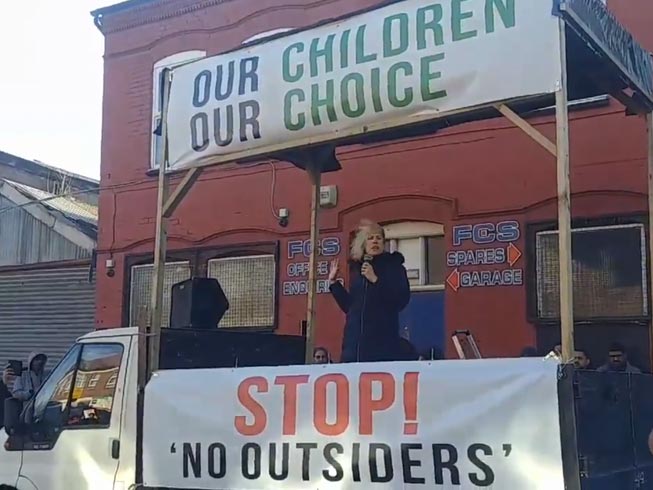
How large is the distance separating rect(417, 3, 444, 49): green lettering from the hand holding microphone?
1.71 metres

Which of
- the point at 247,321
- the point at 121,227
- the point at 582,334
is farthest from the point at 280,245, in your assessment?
the point at 582,334

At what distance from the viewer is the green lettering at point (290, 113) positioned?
6.26m

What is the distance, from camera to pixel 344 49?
19.9ft

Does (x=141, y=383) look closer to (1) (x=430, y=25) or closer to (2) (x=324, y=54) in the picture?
(2) (x=324, y=54)

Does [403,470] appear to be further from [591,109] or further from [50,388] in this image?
[591,109]

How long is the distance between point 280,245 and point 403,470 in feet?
25.0

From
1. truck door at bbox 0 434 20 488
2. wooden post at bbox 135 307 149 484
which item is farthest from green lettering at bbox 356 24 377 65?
truck door at bbox 0 434 20 488

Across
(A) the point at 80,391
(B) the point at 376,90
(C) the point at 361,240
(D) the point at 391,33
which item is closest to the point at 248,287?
(C) the point at 361,240

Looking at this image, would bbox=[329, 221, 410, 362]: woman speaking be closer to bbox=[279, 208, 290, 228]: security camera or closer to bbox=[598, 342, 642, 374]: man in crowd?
bbox=[598, 342, 642, 374]: man in crowd

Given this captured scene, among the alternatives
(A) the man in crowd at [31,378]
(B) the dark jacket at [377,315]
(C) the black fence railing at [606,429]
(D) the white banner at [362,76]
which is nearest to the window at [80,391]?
(D) the white banner at [362,76]

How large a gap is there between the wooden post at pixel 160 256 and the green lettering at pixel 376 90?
1.76m

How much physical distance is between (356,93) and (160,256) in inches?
74.0

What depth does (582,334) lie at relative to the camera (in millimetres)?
9648

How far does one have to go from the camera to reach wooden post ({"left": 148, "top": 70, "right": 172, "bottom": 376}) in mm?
6090
